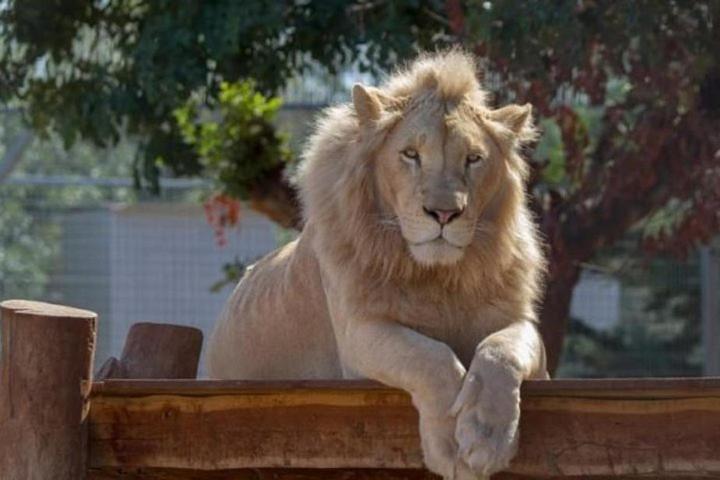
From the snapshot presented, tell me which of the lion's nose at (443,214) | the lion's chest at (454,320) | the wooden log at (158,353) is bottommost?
the wooden log at (158,353)

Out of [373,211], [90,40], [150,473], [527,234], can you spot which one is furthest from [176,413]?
[90,40]

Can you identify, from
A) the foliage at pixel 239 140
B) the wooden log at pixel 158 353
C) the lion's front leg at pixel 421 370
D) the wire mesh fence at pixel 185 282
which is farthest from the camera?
the wire mesh fence at pixel 185 282

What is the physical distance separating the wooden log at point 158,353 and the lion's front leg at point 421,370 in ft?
2.98

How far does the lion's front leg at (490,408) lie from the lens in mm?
3799

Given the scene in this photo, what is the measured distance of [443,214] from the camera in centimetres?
426

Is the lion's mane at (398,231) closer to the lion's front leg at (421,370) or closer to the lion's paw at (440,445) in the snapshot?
the lion's front leg at (421,370)

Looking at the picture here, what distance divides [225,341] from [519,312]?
1279 mm

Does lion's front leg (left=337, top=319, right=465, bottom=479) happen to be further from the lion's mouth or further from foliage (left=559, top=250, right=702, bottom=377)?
foliage (left=559, top=250, right=702, bottom=377)

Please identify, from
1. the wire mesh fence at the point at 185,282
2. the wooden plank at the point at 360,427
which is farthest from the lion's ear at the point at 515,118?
the wire mesh fence at the point at 185,282

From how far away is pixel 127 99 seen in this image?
8.12 meters

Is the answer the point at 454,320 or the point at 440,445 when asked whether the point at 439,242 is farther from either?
the point at 440,445

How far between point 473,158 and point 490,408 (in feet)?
2.63

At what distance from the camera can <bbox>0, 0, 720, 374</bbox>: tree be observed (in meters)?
7.20

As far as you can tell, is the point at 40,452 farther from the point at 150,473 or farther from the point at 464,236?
the point at 464,236
